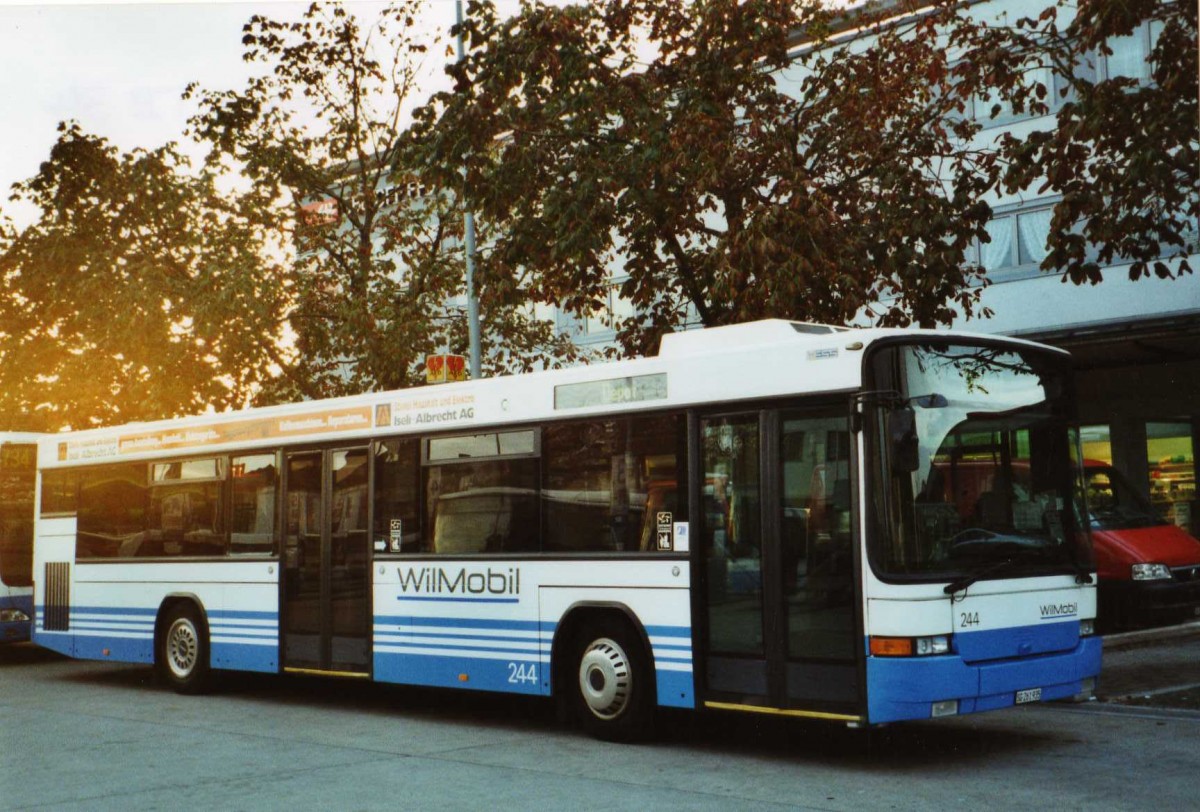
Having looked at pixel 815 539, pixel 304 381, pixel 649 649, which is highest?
pixel 304 381

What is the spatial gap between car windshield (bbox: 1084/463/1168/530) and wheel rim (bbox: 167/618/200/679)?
1021cm

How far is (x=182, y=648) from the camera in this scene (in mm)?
14539

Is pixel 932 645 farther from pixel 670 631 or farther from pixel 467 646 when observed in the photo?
pixel 467 646

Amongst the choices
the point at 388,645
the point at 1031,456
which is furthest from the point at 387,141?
the point at 1031,456

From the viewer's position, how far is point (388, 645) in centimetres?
1216

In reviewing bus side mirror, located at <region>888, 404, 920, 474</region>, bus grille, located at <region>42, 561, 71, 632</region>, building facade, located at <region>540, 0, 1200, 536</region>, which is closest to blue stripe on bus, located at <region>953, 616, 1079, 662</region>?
bus side mirror, located at <region>888, 404, 920, 474</region>

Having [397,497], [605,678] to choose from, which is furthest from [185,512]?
[605,678]

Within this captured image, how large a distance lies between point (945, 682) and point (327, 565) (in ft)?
20.6

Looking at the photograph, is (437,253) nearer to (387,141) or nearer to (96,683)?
(387,141)

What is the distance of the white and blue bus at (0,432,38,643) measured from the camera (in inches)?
714

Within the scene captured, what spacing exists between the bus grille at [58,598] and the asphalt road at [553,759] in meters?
2.97

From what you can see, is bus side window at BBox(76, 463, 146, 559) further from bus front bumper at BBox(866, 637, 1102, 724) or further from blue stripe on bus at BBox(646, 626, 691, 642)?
bus front bumper at BBox(866, 637, 1102, 724)

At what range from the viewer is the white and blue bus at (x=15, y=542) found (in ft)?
59.5

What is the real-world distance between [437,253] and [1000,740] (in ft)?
46.4
